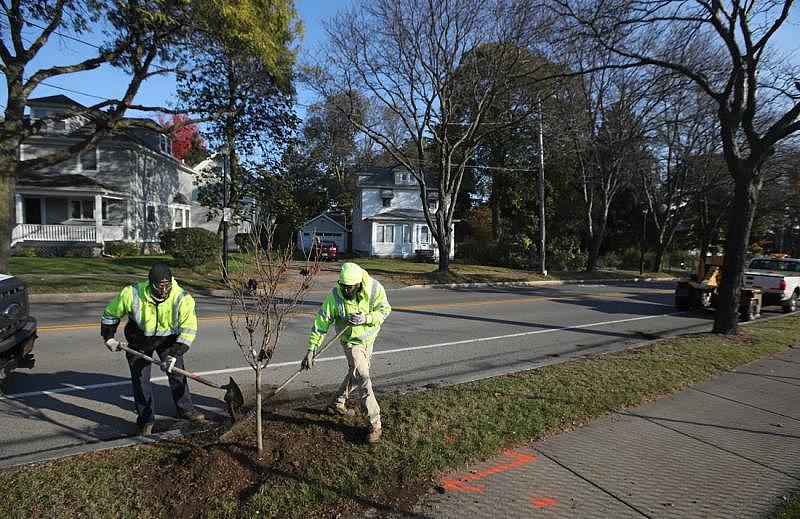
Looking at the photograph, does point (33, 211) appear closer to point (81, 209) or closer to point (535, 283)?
point (81, 209)

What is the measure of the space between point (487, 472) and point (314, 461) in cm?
139

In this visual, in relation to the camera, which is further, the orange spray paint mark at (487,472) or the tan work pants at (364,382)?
the tan work pants at (364,382)

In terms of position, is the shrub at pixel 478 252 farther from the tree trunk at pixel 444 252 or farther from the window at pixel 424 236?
the tree trunk at pixel 444 252

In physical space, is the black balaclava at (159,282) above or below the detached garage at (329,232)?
below

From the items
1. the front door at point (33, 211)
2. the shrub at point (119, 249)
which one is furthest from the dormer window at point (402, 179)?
the front door at point (33, 211)

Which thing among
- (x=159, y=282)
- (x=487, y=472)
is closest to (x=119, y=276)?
(x=159, y=282)

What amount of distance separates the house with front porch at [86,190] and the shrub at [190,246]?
8.90 m

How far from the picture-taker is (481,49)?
18328mm

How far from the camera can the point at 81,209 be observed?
25.7 metres

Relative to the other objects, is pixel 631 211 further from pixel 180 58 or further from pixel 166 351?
pixel 166 351

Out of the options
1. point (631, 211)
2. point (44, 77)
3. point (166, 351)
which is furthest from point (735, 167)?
point (631, 211)

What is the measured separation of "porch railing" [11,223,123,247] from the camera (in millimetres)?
22938

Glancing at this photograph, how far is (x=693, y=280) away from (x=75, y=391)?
1563cm

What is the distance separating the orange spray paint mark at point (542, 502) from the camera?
125 inches
